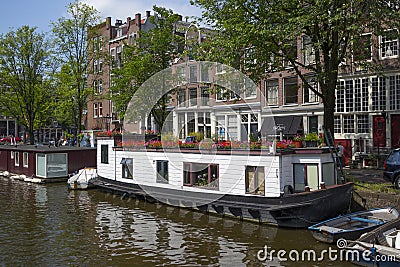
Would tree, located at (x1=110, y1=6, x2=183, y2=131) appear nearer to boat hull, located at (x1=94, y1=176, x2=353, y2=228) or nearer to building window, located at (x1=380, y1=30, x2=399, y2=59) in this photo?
boat hull, located at (x1=94, y1=176, x2=353, y2=228)

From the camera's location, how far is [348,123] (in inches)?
1169

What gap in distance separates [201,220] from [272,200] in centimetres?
321

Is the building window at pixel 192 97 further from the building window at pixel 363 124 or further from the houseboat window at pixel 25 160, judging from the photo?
the building window at pixel 363 124

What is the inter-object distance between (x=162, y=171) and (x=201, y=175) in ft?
9.07

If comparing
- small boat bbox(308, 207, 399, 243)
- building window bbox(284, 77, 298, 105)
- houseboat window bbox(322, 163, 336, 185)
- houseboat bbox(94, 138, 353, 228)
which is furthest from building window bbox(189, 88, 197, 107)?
small boat bbox(308, 207, 399, 243)

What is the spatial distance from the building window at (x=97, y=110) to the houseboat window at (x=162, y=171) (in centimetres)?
3356

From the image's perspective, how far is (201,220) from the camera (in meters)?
17.4

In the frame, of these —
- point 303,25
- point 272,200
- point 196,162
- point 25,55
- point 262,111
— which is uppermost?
point 25,55

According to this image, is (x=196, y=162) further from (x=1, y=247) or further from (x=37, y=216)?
(x=1, y=247)

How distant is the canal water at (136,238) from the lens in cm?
1273

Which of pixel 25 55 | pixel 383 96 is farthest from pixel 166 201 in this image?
pixel 25 55

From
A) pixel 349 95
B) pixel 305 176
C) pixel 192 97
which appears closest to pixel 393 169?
pixel 305 176

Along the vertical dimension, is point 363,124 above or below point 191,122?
below

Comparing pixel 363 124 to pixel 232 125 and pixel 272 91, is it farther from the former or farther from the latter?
pixel 232 125
